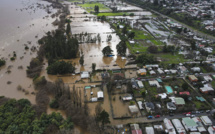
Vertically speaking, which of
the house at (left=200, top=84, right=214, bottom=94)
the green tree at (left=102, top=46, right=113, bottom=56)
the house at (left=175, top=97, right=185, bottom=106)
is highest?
the green tree at (left=102, top=46, right=113, bottom=56)

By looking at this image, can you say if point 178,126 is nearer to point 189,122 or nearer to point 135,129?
point 189,122

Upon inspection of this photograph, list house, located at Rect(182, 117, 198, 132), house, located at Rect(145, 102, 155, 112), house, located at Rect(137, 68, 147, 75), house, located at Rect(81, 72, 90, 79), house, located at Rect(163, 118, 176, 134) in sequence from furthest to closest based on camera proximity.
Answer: house, located at Rect(137, 68, 147, 75) < house, located at Rect(81, 72, 90, 79) < house, located at Rect(145, 102, 155, 112) < house, located at Rect(182, 117, 198, 132) < house, located at Rect(163, 118, 176, 134)

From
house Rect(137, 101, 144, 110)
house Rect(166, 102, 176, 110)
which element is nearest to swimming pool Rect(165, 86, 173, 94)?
house Rect(166, 102, 176, 110)

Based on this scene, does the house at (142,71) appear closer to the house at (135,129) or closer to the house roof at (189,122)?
the house roof at (189,122)

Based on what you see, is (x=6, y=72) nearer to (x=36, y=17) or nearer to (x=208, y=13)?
(x=36, y=17)

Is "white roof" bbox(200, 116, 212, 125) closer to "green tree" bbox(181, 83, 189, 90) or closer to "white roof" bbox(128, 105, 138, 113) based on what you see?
"green tree" bbox(181, 83, 189, 90)

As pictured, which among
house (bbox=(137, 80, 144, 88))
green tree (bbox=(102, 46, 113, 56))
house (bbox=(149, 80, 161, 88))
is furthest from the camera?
green tree (bbox=(102, 46, 113, 56))

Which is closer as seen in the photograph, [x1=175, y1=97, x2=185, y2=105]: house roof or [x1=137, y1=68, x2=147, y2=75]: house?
[x1=175, y1=97, x2=185, y2=105]: house roof
